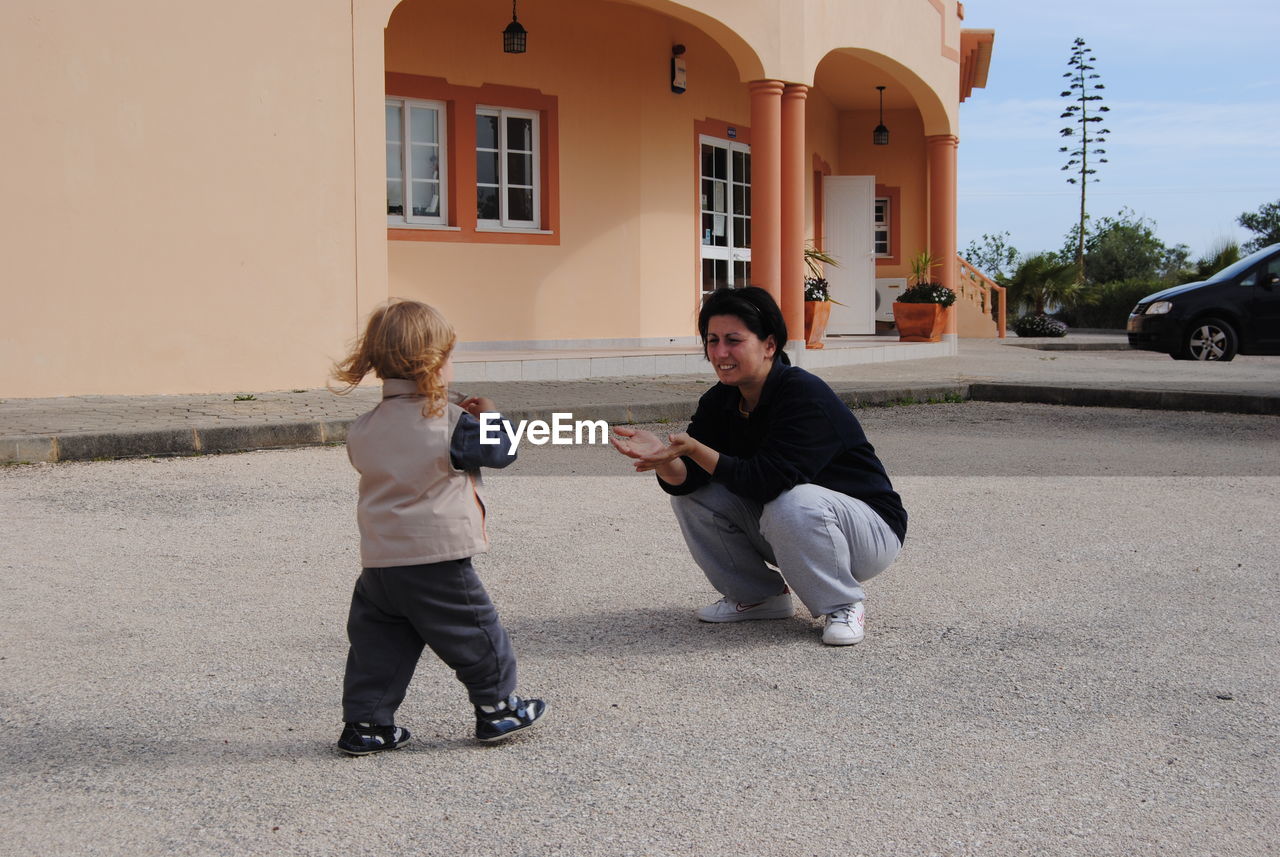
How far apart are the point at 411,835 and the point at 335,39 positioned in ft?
31.0

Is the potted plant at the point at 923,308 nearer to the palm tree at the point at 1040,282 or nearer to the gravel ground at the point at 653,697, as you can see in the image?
the palm tree at the point at 1040,282

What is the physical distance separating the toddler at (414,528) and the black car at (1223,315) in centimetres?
1582

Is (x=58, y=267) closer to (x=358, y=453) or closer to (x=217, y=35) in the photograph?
(x=217, y=35)

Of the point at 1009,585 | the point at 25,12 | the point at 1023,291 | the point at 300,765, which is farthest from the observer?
the point at 1023,291

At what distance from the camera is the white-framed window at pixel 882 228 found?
23442 millimetres

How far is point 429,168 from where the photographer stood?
1399 centimetres

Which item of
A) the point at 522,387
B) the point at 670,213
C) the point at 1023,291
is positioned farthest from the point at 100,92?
the point at 1023,291

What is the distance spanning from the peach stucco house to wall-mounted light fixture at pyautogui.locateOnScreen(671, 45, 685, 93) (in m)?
0.04

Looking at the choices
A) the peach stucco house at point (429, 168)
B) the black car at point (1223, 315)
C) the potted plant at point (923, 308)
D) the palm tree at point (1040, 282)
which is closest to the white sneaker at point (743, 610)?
the peach stucco house at point (429, 168)

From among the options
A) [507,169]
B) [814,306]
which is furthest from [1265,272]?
[507,169]

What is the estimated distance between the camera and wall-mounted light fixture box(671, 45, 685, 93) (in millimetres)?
15641

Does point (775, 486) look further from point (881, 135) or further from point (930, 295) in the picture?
point (881, 135)

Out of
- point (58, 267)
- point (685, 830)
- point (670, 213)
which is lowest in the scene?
point (685, 830)

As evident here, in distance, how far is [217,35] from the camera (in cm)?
1021
